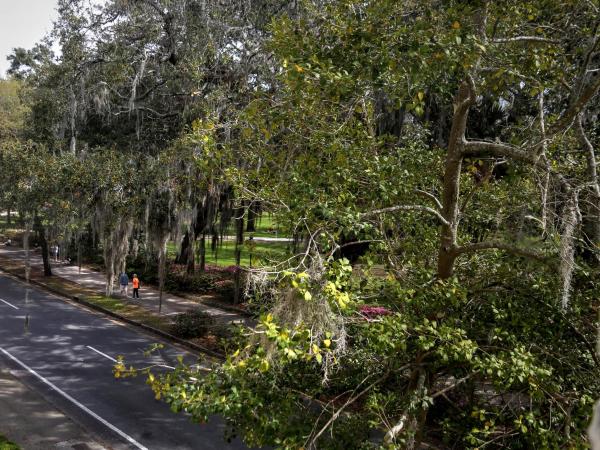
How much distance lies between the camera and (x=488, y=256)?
8336 mm

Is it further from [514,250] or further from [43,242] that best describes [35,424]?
[43,242]

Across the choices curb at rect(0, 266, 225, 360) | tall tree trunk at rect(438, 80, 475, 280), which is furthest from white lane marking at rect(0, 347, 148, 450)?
tall tree trunk at rect(438, 80, 475, 280)

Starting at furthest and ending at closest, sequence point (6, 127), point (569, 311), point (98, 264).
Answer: point (6, 127)
point (98, 264)
point (569, 311)

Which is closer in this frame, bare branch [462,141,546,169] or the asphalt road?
bare branch [462,141,546,169]

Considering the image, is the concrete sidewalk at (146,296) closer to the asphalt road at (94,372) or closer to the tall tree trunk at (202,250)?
the tall tree trunk at (202,250)

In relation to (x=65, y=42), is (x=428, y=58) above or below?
below

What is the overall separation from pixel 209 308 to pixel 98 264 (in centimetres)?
1406

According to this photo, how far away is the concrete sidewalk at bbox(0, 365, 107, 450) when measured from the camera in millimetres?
12133

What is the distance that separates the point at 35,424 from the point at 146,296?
1507 cm

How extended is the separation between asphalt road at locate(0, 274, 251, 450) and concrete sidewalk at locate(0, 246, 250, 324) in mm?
2753

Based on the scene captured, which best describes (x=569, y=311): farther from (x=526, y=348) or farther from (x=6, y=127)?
(x=6, y=127)

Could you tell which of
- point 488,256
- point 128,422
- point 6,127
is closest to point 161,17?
point 128,422

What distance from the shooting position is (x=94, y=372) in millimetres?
16828

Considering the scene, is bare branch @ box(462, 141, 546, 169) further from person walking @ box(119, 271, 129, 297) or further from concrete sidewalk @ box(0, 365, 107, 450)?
person walking @ box(119, 271, 129, 297)
